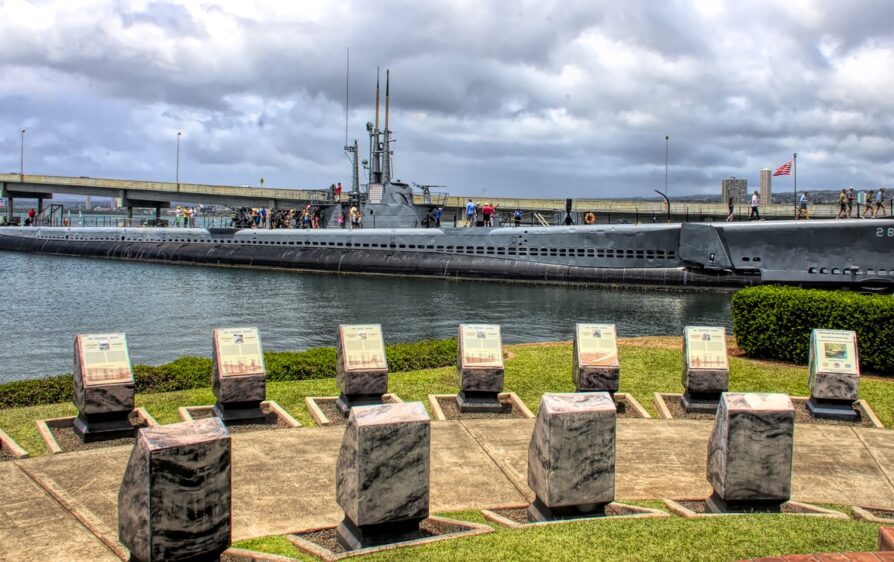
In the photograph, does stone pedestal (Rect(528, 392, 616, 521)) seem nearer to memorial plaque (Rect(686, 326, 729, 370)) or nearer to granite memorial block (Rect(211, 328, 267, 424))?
granite memorial block (Rect(211, 328, 267, 424))

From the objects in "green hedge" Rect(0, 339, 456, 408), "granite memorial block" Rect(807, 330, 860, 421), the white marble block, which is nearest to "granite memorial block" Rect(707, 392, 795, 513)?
the white marble block

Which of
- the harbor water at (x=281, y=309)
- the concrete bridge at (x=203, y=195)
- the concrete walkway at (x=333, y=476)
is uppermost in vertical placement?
the concrete bridge at (x=203, y=195)

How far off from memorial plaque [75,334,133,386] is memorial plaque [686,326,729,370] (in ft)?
23.1

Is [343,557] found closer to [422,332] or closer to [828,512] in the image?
[828,512]

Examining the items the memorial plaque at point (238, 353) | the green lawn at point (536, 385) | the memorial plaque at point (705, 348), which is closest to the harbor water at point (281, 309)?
the green lawn at point (536, 385)

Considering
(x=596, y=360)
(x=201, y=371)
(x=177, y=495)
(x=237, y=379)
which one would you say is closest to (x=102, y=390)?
(x=237, y=379)

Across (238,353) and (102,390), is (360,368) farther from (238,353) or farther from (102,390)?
(102,390)

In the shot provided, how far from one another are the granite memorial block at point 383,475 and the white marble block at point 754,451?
2.53 meters

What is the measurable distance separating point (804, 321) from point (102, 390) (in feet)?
38.1

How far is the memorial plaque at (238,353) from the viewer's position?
31.2 ft

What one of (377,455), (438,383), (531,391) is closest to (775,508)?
(377,455)

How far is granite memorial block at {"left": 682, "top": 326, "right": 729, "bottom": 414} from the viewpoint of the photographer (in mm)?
10516

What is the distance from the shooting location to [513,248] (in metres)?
38.8

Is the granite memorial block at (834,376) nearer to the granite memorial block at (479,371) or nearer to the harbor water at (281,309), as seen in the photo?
the granite memorial block at (479,371)
